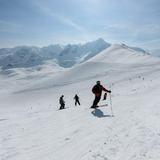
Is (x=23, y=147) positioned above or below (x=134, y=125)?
below

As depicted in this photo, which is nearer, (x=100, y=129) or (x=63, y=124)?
(x=100, y=129)

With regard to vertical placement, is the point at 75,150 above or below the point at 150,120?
below

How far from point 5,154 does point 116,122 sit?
18.8ft

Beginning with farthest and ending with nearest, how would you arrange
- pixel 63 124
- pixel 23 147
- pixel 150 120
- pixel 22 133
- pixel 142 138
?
pixel 63 124 < pixel 22 133 < pixel 150 120 < pixel 23 147 < pixel 142 138

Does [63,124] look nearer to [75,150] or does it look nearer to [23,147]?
[23,147]

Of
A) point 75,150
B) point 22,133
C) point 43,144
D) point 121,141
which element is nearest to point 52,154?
point 75,150

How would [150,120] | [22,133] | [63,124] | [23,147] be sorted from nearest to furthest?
[23,147], [150,120], [22,133], [63,124]

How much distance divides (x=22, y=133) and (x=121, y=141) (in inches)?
257

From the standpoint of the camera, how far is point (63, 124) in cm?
1670

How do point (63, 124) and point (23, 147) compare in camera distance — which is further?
point (63, 124)

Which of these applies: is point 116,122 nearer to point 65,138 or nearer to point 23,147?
point 65,138

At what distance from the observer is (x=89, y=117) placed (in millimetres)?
17281

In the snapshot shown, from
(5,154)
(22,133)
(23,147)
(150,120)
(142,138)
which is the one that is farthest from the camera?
(22,133)

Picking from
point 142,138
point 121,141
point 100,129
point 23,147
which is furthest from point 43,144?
point 142,138
